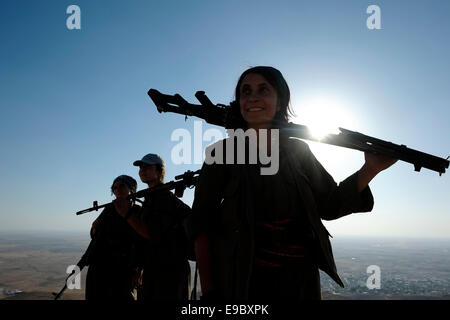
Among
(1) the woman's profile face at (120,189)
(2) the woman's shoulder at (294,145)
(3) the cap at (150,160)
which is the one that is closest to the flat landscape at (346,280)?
(1) the woman's profile face at (120,189)

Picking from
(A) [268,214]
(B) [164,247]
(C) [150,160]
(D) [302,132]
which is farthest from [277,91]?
(C) [150,160]

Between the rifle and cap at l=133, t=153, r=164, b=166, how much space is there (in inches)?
138

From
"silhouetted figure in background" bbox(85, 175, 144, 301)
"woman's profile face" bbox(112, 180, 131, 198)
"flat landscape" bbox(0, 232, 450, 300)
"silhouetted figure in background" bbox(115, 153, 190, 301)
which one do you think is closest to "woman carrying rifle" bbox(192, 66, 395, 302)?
"silhouetted figure in background" bbox(115, 153, 190, 301)

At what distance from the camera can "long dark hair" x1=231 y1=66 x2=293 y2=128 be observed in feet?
7.95

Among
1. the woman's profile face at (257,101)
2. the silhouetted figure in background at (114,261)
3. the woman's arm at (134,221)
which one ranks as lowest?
the silhouetted figure in background at (114,261)

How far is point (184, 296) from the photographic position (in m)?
5.09

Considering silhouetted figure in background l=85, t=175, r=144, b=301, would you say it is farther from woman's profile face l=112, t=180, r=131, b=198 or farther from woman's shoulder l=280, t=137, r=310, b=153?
woman's shoulder l=280, t=137, r=310, b=153

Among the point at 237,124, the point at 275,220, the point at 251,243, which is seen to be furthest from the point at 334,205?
the point at 237,124

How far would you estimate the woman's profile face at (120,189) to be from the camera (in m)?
6.23

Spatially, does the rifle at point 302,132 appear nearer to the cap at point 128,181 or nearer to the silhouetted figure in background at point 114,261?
the silhouetted figure in background at point 114,261

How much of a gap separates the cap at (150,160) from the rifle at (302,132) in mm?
3495

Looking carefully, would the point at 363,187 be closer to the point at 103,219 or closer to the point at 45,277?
the point at 103,219

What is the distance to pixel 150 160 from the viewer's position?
20.3 ft

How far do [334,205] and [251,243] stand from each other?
786 millimetres
